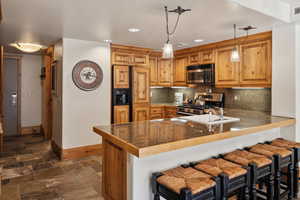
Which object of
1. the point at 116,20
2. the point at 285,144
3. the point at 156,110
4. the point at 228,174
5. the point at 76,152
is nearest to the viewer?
the point at 228,174

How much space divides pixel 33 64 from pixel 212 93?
17.3ft

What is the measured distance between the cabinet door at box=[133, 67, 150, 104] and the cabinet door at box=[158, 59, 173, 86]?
2.09ft

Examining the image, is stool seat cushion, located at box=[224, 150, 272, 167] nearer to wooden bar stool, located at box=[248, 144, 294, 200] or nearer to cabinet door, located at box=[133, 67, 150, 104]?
wooden bar stool, located at box=[248, 144, 294, 200]

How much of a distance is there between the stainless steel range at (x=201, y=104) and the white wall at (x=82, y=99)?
1772 mm

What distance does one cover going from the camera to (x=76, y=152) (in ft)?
13.9

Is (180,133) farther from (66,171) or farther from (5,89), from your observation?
(5,89)

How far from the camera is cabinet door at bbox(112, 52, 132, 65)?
472 centimetres

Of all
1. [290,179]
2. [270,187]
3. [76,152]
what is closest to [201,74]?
[290,179]

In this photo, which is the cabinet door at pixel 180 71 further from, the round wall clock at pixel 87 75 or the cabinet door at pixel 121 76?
the round wall clock at pixel 87 75

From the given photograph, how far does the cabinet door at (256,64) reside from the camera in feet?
11.9

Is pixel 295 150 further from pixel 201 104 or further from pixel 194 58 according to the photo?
pixel 194 58

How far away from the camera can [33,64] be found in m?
6.32

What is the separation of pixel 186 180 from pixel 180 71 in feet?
13.3

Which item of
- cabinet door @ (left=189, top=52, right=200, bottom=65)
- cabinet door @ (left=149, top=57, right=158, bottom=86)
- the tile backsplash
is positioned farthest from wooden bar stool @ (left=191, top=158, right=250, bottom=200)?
cabinet door @ (left=149, top=57, right=158, bottom=86)
